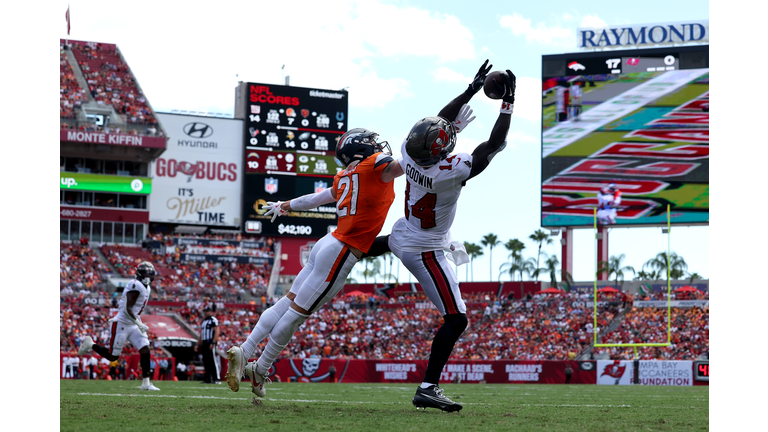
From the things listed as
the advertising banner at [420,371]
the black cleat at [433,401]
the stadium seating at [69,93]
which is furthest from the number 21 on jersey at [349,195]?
the stadium seating at [69,93]

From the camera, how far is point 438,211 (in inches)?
229

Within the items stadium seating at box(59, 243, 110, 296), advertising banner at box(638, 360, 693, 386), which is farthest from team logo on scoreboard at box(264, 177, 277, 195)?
advertising banner at box(638, 360, 693, 386)

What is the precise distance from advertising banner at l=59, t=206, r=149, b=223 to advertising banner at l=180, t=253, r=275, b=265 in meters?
3.38

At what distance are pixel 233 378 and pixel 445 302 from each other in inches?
66.4

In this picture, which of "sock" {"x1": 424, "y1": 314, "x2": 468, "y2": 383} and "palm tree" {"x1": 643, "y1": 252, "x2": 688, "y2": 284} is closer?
"sock" {"x1": 424, "y1": 314, "x2": 468, "y2": 383}

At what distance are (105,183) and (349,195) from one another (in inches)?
1582

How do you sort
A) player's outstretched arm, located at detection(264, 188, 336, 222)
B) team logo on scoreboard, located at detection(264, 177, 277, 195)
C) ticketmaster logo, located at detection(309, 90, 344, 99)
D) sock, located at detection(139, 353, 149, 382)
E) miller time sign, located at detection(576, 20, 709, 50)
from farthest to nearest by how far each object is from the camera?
ticketmaster logo, located at detection(309, 90, 344, 99) → team logo on scoreboard, located at detection(264, 177, 277, 195) → miller time sign, located at detection(576, 20, 709, 50) → sock, located at detection(139, 353, 149, 382) → player's outstretched arm, located at detection(264, 188, 336, 222)

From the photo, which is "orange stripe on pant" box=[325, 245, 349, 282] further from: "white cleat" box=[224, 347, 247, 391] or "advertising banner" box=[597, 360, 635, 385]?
"advertising banner" box=[597, 360, 635, 385]

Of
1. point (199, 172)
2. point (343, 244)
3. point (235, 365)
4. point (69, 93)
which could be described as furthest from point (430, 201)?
point (199, 172)

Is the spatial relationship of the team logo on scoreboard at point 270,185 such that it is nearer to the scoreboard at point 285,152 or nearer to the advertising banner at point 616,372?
the scoreboard at point 285,152

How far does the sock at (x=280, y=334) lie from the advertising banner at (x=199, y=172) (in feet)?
138

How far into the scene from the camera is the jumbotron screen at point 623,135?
3559 centimetres

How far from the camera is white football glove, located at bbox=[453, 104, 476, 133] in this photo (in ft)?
20.0

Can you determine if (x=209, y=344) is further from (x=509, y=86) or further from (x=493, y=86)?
(x=509, y=86)
